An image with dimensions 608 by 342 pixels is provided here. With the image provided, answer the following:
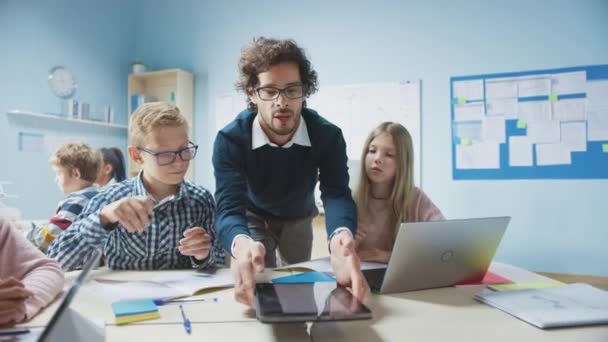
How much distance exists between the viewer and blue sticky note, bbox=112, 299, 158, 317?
796 millimetres

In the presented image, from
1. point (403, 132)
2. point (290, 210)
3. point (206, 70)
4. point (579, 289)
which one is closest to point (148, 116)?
point (290, 210)

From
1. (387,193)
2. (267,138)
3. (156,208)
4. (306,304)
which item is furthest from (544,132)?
(306,304)

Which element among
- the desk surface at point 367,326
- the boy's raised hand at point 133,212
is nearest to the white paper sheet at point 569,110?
the desk surface at point 367,326

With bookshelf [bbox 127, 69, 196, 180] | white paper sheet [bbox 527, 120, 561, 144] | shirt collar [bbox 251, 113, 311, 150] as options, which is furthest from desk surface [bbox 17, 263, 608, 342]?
bookshelf [bbox 127, 69, 196, 180]

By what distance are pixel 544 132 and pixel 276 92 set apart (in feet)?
8.50

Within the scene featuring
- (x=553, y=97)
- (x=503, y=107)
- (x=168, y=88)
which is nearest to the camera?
(x=553, y=97)

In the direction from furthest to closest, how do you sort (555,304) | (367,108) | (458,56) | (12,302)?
(367,108) < (458,56) < (555,304) < (12,302)

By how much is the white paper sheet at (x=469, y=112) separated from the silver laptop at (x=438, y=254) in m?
2.41

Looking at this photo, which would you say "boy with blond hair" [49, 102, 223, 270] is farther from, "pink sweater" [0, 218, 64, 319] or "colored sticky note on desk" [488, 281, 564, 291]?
"colored sticky note on desk" [488, 281, 564, 291]

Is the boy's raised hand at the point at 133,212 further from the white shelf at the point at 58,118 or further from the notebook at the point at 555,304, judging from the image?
the white shelf at the point at 58,118

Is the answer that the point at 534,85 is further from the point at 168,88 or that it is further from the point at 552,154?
the point at 168,88

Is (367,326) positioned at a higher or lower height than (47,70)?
lower

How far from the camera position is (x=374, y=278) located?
1.06 m

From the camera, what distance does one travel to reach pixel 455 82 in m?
3.31
